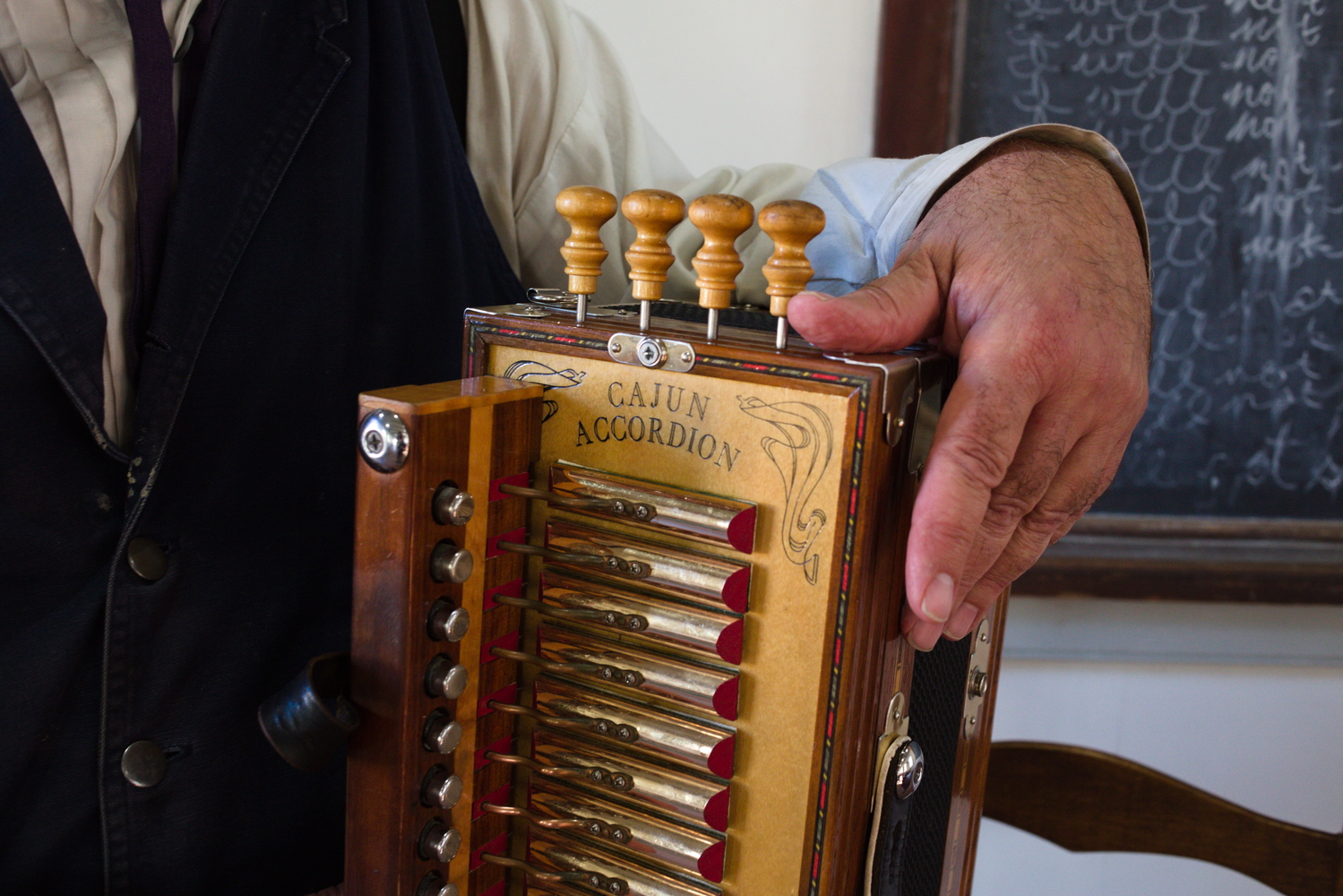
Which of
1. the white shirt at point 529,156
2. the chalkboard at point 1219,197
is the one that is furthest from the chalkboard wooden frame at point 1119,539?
the white shirt at point 529,156

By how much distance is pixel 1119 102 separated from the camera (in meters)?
1.82

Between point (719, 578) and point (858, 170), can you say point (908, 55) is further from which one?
point (719, 578)

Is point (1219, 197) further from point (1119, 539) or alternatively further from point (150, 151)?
point (150, 151)

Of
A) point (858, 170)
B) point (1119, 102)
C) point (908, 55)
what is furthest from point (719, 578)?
point (1119, 102)

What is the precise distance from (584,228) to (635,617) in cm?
30

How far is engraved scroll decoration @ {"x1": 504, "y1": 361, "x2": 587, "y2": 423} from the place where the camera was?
0.77 meters

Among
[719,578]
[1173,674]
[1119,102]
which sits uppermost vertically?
[1119,102]

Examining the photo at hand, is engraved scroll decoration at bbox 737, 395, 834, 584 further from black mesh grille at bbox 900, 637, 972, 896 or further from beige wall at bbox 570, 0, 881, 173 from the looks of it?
beige wall at bbox 570, 0, 881, 173

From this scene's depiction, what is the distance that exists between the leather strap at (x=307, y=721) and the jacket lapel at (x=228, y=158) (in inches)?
10.7

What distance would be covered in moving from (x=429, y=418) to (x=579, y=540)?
0.55ft

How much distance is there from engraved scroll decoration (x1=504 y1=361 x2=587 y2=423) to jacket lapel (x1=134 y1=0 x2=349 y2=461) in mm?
289

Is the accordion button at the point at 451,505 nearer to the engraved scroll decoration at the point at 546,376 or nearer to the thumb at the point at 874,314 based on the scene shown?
the engraved scroll decoration at the point at 546,376

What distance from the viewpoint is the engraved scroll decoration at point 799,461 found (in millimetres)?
663

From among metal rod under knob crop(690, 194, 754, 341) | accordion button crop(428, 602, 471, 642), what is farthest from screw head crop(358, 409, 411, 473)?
metal rod under knob crop(690, 194, 754, 341)
